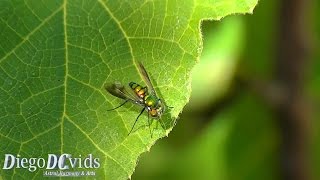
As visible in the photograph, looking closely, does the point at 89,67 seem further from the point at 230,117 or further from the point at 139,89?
the point at 230,117

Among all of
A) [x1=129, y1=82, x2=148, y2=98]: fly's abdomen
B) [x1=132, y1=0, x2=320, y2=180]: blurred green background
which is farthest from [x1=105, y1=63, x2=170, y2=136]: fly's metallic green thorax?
[x1=132, y1=0, x2=320, y2=180]: blurred green background

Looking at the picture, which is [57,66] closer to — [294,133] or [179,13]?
[179,13]

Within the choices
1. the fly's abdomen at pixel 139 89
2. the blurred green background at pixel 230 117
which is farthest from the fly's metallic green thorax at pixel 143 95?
the blurred green background at pixel 230 117

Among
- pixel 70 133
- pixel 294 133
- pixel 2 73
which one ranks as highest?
pixel 294 133

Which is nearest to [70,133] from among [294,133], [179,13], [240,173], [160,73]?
[160,73]

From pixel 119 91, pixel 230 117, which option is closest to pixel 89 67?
pixel 119 91
